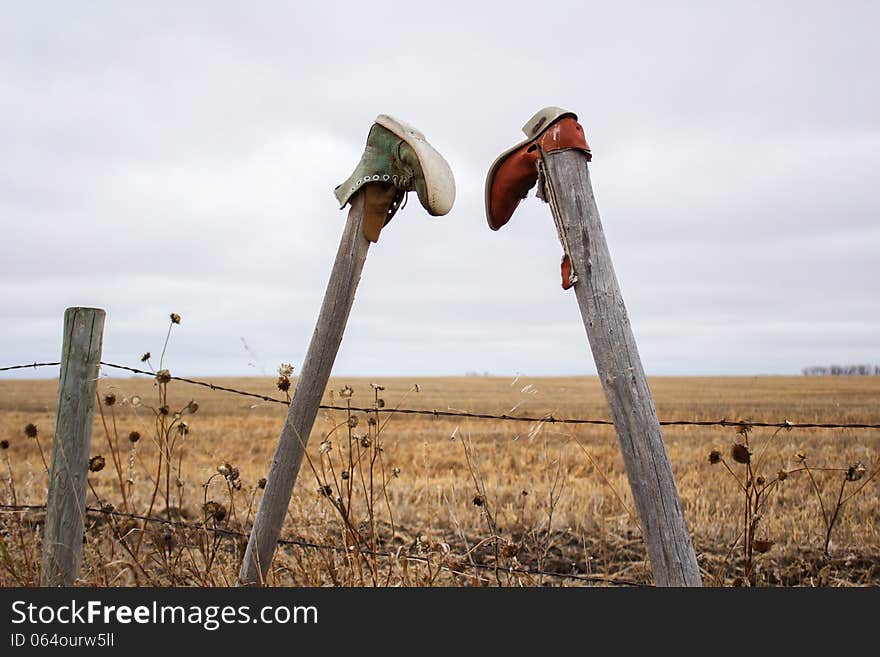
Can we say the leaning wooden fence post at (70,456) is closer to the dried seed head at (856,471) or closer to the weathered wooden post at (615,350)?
the weathered wooden post at (615,350)

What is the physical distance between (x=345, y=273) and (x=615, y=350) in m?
1.21

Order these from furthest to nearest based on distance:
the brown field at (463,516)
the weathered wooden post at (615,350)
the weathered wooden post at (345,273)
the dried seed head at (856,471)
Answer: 1. the brown field at (463,516)
2. the dried seed head at (856,471)
3. the weathered wooden post at (345,273)
4. the weathered wooden post at (615,350)

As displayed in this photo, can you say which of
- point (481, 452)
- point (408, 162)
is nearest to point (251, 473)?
point (481, 452)

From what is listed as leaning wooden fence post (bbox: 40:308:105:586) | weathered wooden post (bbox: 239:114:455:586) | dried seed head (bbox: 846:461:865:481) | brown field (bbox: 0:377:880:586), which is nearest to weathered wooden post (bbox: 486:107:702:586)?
brown field (bbox: 0:377:880:586)

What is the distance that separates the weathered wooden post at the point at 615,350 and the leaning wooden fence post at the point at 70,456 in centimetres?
225

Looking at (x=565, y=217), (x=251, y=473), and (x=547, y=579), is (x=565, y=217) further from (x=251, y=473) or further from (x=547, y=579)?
(x=251, y=473)

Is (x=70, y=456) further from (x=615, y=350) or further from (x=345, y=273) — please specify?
(x=615, y=350)

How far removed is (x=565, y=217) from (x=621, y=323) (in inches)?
14.6

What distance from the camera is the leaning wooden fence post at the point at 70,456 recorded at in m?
3.18

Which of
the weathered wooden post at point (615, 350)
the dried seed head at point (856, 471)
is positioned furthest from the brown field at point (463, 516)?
the weathered wooden post at point (615, 350)

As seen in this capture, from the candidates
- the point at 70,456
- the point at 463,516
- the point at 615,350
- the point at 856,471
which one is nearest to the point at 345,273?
the point at 615,350

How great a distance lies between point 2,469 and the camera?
9422mm

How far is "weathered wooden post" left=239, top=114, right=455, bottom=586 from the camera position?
288 centimetres

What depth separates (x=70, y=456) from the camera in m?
3.20
